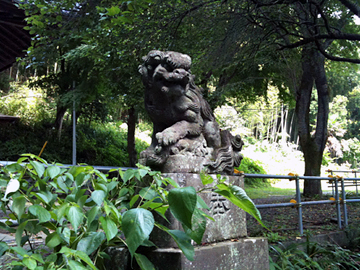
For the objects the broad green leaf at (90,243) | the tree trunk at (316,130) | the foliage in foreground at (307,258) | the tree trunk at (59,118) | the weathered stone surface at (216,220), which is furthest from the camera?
the tree trunk at (59,118)

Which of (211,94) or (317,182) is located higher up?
(211,94)

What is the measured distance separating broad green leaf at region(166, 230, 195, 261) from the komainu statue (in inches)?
32.5

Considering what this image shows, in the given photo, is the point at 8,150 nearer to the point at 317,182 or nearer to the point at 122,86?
the point at 122,86

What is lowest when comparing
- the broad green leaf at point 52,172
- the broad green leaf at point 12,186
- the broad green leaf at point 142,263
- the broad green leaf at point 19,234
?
the broad green leaf at point 142,263

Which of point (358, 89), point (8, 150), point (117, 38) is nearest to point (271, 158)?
point (8, 150)

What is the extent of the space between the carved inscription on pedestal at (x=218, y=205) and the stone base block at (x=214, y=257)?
0.23 m

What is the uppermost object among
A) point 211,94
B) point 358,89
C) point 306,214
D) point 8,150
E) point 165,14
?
point 358,89

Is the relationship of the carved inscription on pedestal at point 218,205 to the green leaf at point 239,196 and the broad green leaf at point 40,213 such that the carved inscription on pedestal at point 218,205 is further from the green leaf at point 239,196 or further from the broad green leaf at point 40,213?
the broad green leaf at point 40,213

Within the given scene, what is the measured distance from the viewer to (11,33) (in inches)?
257

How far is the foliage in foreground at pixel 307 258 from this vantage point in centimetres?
316

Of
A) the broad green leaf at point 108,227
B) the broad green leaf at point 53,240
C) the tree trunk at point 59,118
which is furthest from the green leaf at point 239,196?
the tree trunk at point 59,118

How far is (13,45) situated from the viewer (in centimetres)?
709

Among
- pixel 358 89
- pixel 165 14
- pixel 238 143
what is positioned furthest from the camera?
pixel 358 89

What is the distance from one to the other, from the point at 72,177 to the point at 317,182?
8.26 metres
